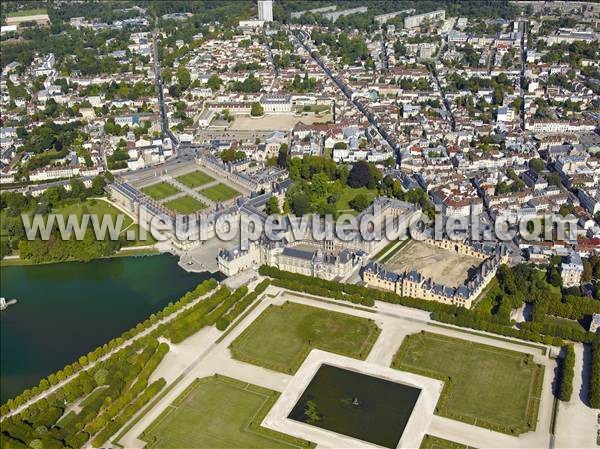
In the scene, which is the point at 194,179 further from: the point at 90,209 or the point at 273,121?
the point at 273,121

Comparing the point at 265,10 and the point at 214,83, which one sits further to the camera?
the point at 265,10

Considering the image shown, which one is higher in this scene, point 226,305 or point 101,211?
point 101,211

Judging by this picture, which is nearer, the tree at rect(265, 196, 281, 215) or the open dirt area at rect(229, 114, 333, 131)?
the tree at rect(265, 196, 281, 215)

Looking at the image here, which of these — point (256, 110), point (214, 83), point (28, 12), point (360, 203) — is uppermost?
point (28, 12)

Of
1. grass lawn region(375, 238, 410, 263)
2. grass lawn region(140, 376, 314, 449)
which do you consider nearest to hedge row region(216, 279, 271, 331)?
grass lawn region(140, 376, 314, 449)

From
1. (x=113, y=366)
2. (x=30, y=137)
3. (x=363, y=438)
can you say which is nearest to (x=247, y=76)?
(x=30, y=137)

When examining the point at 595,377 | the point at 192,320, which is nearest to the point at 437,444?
the point at 595,377

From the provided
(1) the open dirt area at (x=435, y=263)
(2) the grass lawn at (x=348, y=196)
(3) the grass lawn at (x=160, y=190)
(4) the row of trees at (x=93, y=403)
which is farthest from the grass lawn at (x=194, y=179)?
(4) the row of trees at (x=93, y=403)

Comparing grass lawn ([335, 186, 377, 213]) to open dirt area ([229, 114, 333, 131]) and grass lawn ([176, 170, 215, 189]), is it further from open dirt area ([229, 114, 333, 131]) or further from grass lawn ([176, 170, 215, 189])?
open dirt area ([229, 114, 333, 131])
